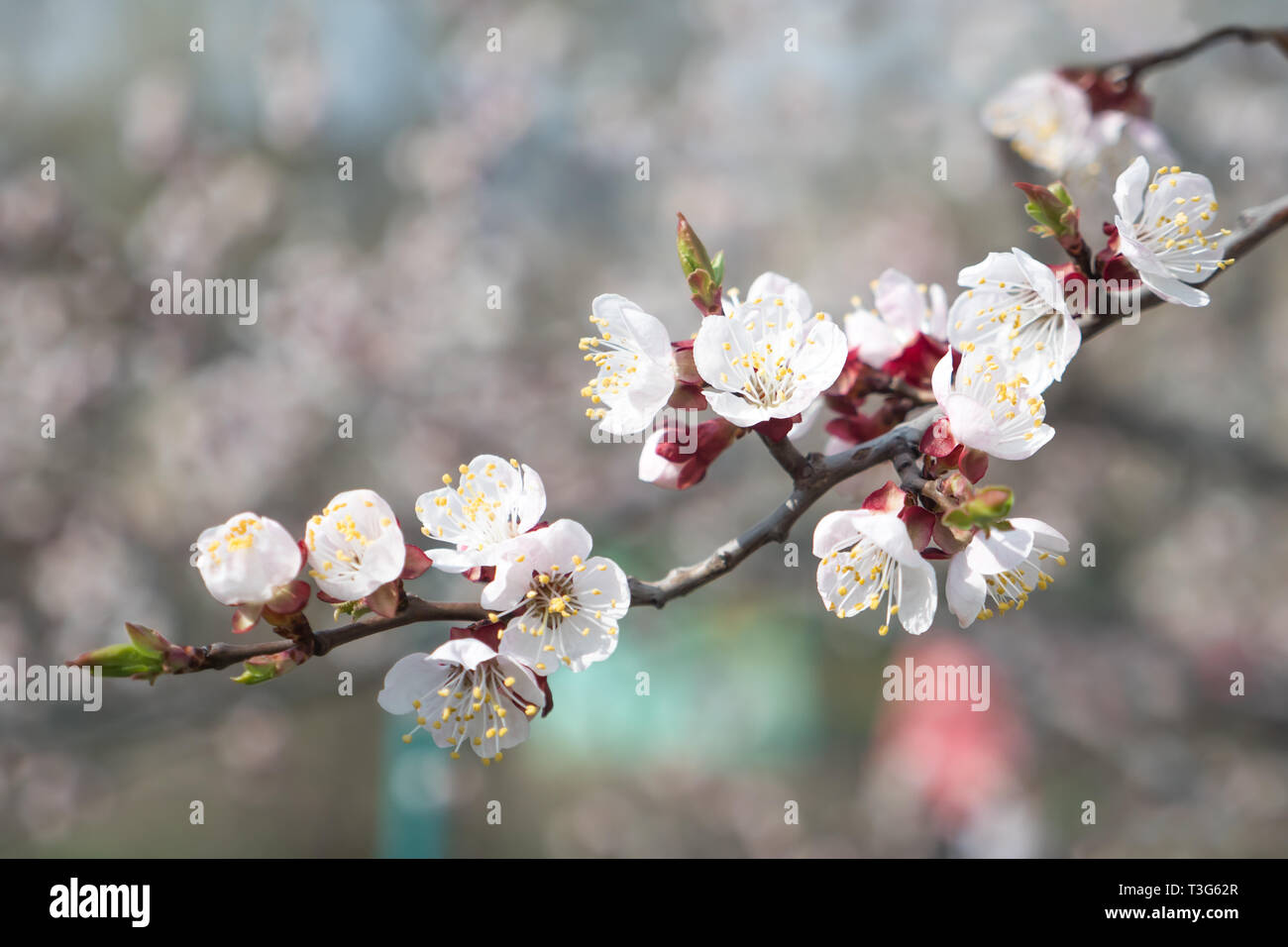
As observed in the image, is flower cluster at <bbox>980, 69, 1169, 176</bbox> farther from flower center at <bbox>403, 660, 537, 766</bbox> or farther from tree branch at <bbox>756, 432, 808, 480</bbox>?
flower center at <bbox>403, 660, 537, 766</bbox>

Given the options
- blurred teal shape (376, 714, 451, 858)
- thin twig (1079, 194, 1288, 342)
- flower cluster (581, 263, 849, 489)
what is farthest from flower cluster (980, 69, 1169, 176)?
blurred teal shape (376, 714, 451, 858)

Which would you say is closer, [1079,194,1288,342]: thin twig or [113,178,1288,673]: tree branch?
[113,178,1288,673]: tree branch

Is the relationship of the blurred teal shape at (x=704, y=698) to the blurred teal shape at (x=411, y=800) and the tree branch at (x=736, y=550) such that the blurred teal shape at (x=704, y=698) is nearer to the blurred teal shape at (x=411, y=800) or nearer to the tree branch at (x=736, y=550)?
the blurred teal shape at (x=411, y=800)

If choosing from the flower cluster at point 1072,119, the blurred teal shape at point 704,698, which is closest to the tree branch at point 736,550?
the flower cluster at point 1072,119

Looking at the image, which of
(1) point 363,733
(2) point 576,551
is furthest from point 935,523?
(1) point 363,733

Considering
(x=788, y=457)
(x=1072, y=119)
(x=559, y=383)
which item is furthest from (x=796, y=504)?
(x=559, y=383)

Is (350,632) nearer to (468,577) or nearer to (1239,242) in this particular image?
(468,577)
